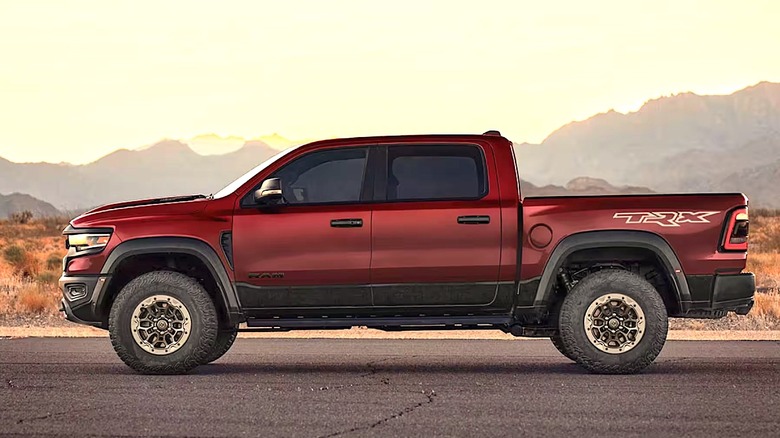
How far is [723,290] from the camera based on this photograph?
11305 millimetres

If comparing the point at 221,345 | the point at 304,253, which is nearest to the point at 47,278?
the point at 221,345

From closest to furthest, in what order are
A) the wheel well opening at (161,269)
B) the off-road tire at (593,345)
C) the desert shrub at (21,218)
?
the off-road tire at (593,345) < the wheel well opening at (161,269) < the desert shrub at (21,218)

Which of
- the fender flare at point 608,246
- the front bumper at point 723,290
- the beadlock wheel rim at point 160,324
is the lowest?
the beadlock wheel rim at point 160,324

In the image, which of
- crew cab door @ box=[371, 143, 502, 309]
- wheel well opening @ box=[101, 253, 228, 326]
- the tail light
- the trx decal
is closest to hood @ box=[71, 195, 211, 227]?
wheel well opening @ box=[101, 253, 228, 326]

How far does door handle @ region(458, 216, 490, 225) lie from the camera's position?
11.2 meters

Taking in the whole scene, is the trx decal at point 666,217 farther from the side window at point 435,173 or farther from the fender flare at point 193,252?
the fender flare at point 193,252

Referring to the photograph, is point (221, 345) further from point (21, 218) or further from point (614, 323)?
point (21, 218)

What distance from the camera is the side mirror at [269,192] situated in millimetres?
10898

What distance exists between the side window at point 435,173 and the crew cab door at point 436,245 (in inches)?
0.5

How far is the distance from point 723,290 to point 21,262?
1034 inches

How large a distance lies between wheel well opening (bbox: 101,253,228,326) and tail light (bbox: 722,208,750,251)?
4.78 m

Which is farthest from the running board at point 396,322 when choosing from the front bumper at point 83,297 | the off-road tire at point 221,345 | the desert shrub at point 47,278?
the desert shrub at point 47,278

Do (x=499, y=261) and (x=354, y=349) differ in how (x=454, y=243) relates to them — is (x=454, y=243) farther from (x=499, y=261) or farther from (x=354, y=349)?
(x=354, y=349)

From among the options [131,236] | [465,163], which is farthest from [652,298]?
[131,236]
